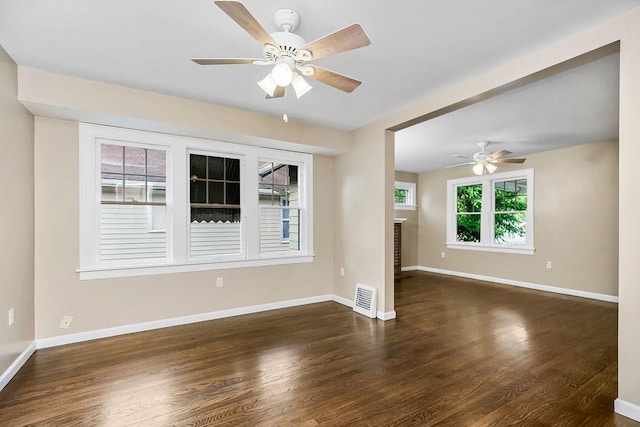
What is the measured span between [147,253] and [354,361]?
2.70 metres

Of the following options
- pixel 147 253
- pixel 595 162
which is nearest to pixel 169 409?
pixel 147 253

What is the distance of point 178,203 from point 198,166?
1.82ft

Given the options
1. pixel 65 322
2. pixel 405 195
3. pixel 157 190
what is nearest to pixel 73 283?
pixel 65 322

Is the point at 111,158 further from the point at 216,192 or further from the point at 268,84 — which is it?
the point at 268,84

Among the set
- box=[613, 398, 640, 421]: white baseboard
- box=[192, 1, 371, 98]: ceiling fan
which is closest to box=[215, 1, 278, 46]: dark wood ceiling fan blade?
box=[192, 1, 371, 98]: ceiling fan

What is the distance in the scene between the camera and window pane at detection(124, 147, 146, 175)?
3.63 meters

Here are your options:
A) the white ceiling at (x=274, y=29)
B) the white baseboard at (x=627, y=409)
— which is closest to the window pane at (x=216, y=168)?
the white ceiling at (x=274, y=29)

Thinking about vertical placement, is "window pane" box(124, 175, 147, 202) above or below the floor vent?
above

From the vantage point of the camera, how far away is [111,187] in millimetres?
3553

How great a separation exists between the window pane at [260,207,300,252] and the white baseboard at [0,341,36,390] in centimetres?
257

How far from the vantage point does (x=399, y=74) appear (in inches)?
113

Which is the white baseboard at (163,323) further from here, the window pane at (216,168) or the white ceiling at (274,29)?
the white ceiling at (274,29)

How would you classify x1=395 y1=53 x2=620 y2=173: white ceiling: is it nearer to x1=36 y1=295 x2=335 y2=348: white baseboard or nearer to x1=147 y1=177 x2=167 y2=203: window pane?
x1=36 y1=295 x2=335 y2=348: white baseboard

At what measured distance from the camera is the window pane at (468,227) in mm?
7102
